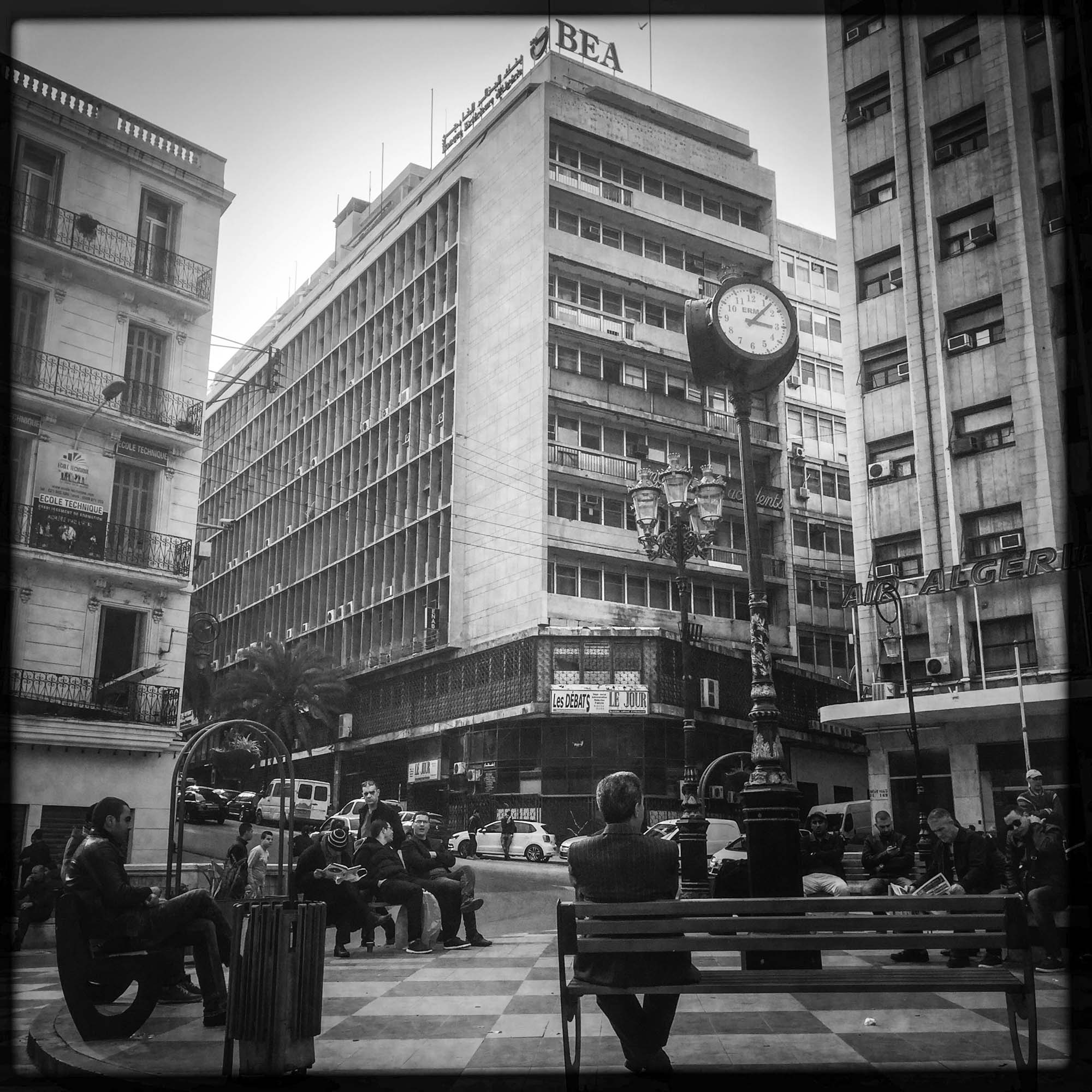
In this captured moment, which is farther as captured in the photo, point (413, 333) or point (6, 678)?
point (413, 333)

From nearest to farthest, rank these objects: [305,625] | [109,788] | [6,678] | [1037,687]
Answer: [6,678] → [109,788] → [1037,687] → [305,625]

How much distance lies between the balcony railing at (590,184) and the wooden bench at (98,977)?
124 ft

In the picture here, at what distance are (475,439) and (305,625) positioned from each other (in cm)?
1778

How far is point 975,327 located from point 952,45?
852 cm

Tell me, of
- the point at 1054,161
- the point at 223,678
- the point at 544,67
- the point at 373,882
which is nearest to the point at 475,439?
the point at 544,67

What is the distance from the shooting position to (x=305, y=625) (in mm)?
53875

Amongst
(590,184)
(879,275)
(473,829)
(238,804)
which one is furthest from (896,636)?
(238,804)

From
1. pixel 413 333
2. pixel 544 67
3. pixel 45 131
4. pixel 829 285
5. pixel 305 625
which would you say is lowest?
pixel 305 625

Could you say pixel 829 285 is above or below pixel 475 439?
above

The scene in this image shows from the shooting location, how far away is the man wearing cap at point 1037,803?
9820mm

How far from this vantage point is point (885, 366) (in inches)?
1265

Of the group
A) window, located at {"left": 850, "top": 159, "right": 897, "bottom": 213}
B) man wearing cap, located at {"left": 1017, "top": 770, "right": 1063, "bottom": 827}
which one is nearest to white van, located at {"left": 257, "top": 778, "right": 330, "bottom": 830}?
man wearing cap, located at {"left": 1017, "top": 770, "right": 1063, "bottom": 827}

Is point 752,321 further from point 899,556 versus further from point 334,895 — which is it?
point 899,556

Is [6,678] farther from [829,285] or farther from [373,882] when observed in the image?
[829,285]
